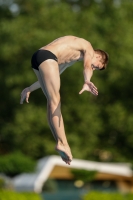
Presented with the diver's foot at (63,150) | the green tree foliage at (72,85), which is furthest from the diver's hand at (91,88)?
the green tree foliage at (72,85)

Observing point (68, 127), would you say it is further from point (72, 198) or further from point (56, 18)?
point (72, 198)

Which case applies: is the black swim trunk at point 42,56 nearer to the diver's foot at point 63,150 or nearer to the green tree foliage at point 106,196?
the diver's foot at point 63,150

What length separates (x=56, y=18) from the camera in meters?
51.9

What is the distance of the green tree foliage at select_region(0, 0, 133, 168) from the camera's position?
4944cm

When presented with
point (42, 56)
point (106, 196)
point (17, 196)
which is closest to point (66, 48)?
point (42, 56)

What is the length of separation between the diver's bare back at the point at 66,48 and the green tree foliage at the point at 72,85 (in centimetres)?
3796

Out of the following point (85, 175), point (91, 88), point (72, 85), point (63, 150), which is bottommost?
point (85, 175)

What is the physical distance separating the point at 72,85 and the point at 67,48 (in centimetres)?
4034

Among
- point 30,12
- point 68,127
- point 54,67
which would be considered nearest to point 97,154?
point 68,127

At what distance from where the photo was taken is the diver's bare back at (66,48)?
986cm

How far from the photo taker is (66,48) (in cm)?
988

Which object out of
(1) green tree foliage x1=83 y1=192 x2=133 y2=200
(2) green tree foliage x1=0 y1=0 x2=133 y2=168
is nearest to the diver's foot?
(1) green tree foliage x1=83 y1=192 x2=133 y2=200

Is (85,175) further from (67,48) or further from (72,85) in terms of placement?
(67,48)

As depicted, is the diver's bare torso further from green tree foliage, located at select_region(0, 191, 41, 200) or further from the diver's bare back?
green tree foliage, located at select_region(0, 191, 41, 200)
